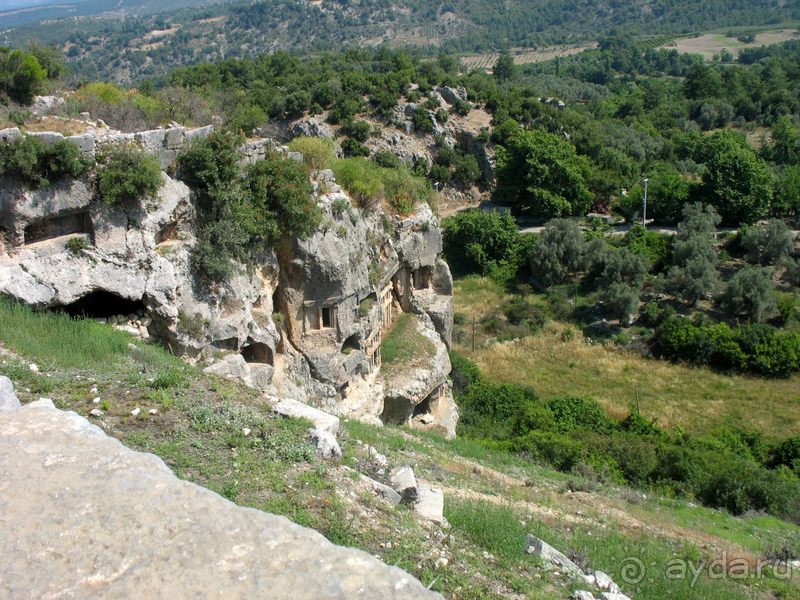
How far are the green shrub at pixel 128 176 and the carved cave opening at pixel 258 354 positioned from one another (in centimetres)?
461

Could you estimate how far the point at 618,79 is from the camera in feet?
310

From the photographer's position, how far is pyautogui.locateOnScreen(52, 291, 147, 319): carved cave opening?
1366cm

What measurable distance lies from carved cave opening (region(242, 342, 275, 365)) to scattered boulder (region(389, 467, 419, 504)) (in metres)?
7.42

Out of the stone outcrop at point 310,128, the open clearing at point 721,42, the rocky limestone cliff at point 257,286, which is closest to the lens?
A: the rocky limestone cliff at point 257,286

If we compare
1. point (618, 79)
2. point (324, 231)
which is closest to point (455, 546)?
point (324, 231)

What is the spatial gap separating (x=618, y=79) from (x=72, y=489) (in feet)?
335

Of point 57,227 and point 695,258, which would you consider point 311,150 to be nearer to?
point 57,227

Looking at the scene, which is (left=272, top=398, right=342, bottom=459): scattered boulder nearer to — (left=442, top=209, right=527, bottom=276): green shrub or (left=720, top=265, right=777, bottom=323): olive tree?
(left=720, top=265, right=777, bottom=323): olive tree

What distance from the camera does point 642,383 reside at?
92.6 ft

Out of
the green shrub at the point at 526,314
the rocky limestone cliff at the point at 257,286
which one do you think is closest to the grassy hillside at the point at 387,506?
the rocky limestone cliff at the point at 257,286

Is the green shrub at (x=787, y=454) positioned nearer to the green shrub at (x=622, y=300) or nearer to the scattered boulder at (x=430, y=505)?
the green shrub at (x=622, y=300)

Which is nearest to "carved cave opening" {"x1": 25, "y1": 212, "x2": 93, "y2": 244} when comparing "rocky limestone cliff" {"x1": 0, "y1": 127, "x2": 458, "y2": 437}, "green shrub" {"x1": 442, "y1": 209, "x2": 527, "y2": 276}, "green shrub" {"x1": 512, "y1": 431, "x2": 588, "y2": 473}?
"rocky limestone cliff" {"x1": 0, "y1": 127, "x2": 458, "y2": 437}

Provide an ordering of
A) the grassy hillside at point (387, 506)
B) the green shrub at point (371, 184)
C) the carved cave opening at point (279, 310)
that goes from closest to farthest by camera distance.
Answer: the grassy hillside at point (387, 506), the carved cave opening at point (279, 310), the green shrub at point (371, 184)

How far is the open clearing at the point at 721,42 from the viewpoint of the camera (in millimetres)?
119500
